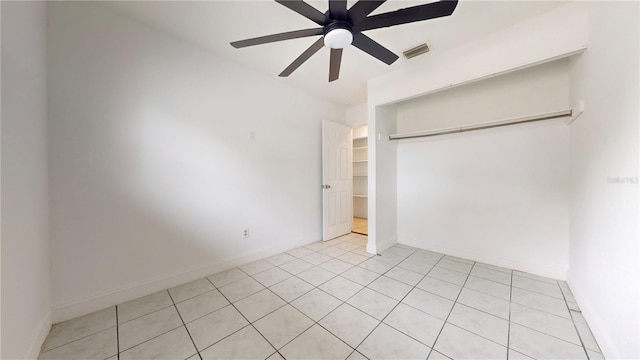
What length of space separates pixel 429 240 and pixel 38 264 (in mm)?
4075

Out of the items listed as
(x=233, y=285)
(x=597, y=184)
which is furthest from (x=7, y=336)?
(x=597, y=184)

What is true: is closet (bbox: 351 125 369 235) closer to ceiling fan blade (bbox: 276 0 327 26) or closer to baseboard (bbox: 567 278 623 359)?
baseboard (bbox: 567 278 623 359)

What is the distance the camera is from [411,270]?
254cm

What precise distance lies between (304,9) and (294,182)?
7.75ft

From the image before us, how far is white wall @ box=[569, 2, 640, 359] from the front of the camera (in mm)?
1105

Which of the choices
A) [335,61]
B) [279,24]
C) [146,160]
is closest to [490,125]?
[335,61]

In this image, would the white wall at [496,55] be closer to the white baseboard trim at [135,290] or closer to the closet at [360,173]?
the closet at [360,173]

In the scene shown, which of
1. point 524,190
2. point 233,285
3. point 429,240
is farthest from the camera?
point 429,240

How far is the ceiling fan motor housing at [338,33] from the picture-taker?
140 cm

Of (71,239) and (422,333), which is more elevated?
(71,239)

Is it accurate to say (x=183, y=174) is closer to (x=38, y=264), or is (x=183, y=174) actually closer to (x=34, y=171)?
(x=34, y=171)

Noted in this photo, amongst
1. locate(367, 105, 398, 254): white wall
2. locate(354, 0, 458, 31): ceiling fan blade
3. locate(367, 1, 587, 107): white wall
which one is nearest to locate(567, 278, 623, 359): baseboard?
locate(367, 105, 398, 254): white wall

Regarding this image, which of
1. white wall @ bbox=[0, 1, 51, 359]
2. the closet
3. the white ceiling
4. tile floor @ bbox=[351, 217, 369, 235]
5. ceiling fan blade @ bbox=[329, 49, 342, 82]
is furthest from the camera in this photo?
the closet

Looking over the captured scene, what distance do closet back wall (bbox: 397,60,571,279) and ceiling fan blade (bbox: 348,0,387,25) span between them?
2304 millimetres
